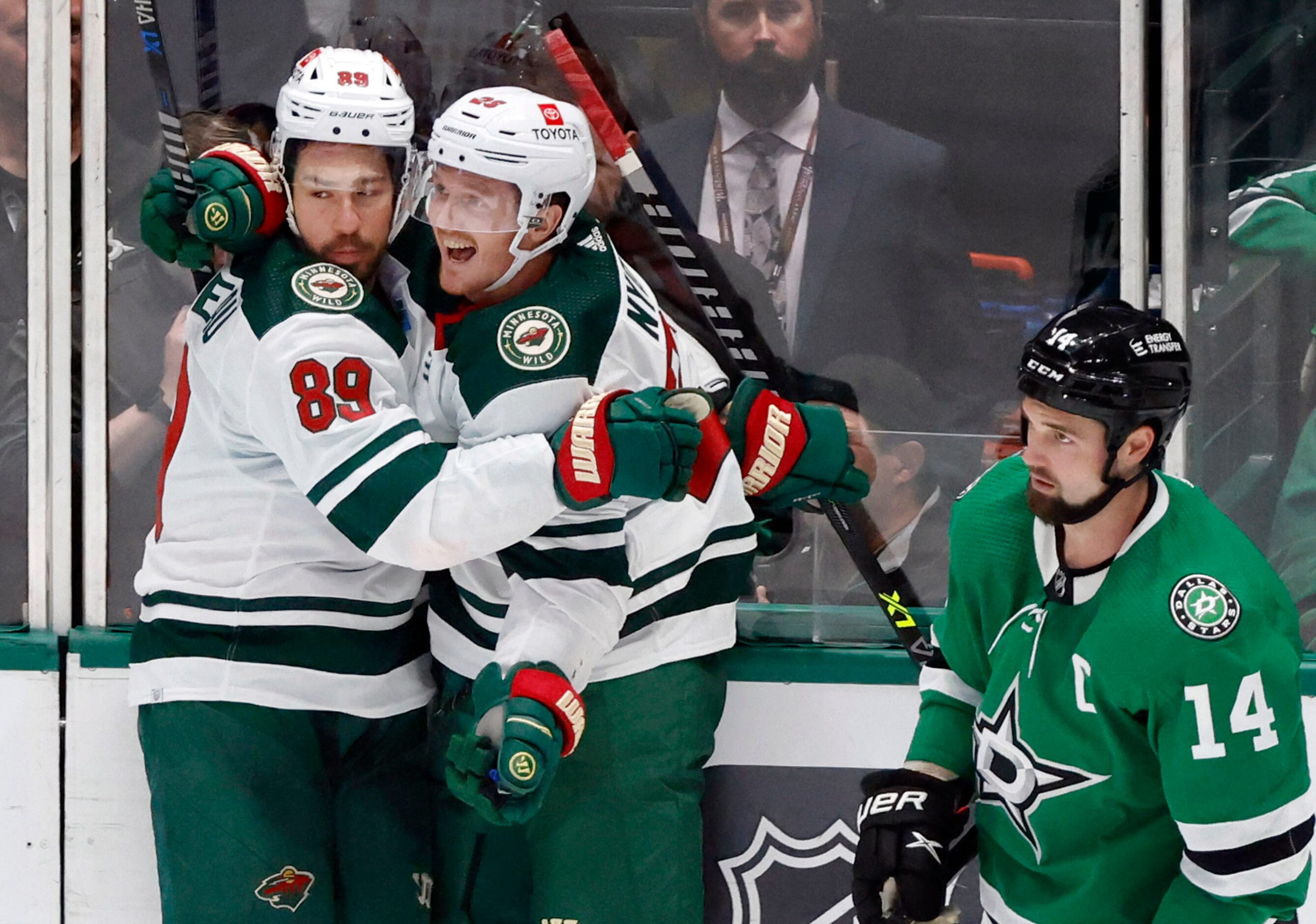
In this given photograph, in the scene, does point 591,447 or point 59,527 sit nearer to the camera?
point 591,447

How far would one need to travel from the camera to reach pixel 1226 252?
2.82 meters

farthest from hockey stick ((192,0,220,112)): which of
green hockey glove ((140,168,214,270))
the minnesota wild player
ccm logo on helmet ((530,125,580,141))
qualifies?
the minnesota wild player

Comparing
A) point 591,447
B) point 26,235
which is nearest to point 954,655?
point 591,447

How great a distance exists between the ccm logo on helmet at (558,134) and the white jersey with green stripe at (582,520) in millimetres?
159

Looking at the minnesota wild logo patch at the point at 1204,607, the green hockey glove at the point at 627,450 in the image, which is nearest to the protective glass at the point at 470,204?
the green hockey glove at the point at 627,450

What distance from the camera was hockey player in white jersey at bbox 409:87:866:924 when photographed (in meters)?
2.29

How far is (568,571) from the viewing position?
2.38m

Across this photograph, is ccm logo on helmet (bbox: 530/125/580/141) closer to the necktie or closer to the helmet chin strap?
the necktie

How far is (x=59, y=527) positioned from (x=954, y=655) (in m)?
1.66

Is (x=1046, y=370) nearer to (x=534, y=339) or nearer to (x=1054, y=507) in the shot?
(x=1054, y=507)

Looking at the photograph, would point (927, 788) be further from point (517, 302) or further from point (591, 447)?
A: point (517, 302)

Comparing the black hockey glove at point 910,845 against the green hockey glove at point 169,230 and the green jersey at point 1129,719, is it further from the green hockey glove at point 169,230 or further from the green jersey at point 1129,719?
the green hockey glove at point 169,230

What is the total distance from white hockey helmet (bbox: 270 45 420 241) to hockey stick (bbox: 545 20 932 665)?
1.53ft

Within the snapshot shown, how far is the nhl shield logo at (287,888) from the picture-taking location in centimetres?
238
